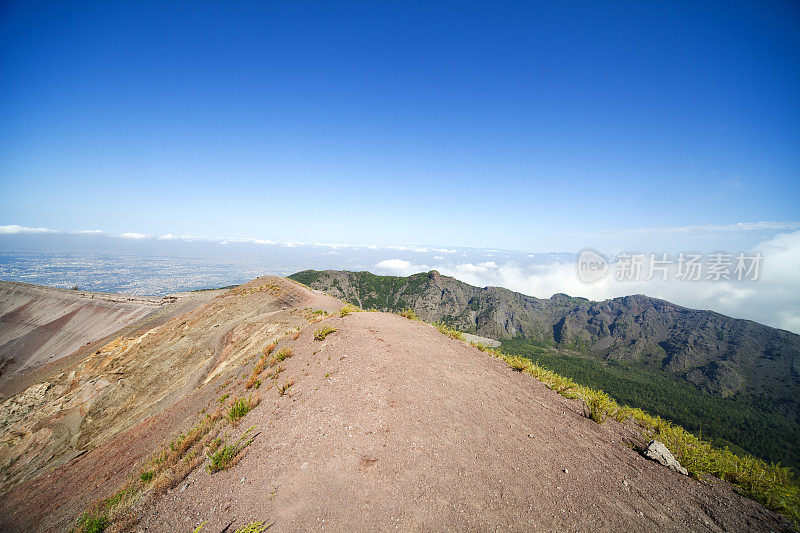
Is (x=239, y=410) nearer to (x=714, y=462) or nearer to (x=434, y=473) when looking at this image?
(x=434, y=473)

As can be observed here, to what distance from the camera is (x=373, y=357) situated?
38.6ft

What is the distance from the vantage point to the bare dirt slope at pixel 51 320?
4091cm

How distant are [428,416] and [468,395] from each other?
2.22 m

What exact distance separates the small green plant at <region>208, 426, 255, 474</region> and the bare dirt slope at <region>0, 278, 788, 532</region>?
0.75ft

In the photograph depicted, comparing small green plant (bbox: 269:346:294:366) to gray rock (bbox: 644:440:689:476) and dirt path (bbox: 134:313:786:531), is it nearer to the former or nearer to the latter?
dirt path (bbox: 134:313:786:531)

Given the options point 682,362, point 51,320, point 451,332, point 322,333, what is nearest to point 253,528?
point 322,333

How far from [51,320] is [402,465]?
72889mm

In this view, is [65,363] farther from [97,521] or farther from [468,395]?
[468,395]

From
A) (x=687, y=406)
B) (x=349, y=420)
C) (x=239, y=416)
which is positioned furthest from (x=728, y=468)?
(x=687, y=406)

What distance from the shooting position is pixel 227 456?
25.1 feet

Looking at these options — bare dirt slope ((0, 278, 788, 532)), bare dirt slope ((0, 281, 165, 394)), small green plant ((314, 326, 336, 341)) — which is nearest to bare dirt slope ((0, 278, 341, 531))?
bare dirt slope ((0, 278, 788, 532))

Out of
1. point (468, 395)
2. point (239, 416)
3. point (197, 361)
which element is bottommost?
point (197, 361)

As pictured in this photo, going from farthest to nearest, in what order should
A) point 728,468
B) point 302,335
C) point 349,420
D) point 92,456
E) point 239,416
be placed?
point 302,335, point 92,456, point 239,416, point 349,420, point 728,468

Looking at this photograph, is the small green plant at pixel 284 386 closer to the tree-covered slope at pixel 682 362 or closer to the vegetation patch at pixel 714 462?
the vegetation patch at pixel 714 462
